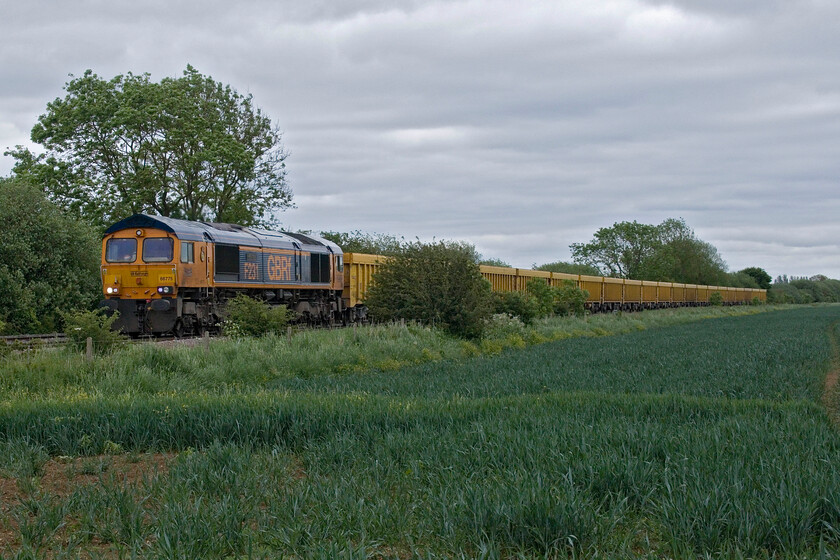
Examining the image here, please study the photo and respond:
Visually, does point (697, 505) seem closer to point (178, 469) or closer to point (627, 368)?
point (178, 469)

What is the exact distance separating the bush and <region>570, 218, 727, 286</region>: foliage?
3089 inches

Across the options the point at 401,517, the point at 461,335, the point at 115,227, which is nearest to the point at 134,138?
the point at 115,227

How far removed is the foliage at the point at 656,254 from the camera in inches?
4385

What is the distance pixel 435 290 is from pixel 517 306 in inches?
323

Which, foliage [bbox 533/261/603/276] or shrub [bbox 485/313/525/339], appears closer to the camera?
shrub [bbox 485/313/525/339]

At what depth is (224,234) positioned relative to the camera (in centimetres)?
2567

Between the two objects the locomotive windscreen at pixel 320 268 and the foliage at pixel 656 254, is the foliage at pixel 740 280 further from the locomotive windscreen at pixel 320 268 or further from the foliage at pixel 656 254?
the locomotive windscreen at pixel 320 268

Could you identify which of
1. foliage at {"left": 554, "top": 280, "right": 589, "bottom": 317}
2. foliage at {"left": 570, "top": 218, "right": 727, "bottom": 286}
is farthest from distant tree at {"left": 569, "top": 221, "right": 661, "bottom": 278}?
foliage at {"left": 554, "top": 280, "right": 589, "bottom": 317}

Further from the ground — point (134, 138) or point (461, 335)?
point (134, 138)

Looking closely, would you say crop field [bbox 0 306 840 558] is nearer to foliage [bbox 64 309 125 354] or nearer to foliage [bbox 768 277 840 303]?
foliage [bbox 64 309 125 354]

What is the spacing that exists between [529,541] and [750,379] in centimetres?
1139

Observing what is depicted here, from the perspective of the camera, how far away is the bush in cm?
3375

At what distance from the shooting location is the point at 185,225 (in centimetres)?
2402

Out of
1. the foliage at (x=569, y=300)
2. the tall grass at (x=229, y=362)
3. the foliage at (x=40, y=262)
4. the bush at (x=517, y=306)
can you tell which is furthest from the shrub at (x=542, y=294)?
the foliage at (x=40, y=262)
